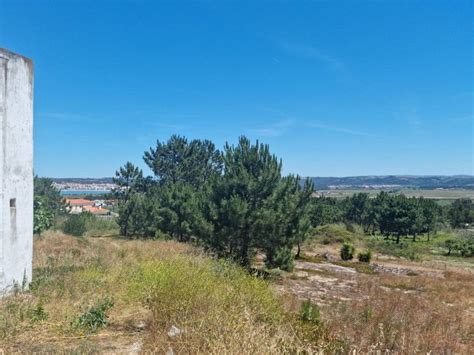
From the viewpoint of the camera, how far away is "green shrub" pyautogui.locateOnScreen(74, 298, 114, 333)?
4820 millimetres

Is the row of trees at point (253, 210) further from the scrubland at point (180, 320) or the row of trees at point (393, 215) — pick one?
the row of trees at point (393, 215)

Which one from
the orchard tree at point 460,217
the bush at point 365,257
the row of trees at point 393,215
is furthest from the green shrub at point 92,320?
the orchard tree at point 460,217

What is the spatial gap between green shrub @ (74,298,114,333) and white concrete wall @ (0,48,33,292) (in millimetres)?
1937

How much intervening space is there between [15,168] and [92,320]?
120 inches

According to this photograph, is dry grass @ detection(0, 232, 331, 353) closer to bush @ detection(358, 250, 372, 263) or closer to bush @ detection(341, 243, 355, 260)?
bush @ detection(358, 250, 372, 263)

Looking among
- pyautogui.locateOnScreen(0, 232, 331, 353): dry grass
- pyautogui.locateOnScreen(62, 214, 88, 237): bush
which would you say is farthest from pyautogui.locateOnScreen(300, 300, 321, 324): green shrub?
pyautogui.locateOnScreen(62, 214, 88, 237): bush

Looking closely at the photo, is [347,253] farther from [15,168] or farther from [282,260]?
[15,168]

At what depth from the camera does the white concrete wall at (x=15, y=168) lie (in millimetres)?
5949

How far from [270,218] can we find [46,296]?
27.3 feet

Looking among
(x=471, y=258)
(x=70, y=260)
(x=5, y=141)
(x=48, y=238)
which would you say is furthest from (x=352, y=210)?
(x=5, y=141)

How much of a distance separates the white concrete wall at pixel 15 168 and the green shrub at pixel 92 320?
1.94m

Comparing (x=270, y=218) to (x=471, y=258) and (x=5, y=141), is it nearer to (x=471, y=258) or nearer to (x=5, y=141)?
(x=5, y=141)

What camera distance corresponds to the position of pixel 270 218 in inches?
515

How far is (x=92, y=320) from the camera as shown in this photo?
496cm
